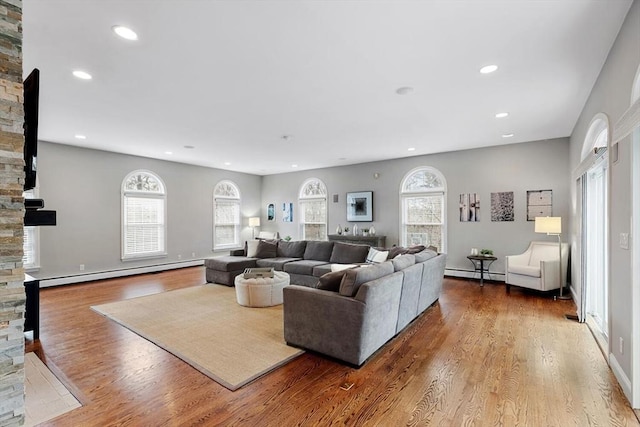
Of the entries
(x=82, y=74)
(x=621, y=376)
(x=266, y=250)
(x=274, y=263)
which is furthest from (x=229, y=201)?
(x=621, y=376)

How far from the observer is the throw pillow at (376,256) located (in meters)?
5.30

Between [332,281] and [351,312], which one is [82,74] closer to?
[332,281]

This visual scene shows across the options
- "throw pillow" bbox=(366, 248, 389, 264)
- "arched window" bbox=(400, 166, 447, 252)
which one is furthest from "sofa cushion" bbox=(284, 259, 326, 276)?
"arched window" bbox=(400, 166, 447, 252)

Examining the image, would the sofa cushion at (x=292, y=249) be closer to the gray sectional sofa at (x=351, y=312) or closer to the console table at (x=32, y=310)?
the gray sectional sofa at (x=351, y=312)

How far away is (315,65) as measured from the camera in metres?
2.98

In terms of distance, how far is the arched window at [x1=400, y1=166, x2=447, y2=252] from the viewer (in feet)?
23.0

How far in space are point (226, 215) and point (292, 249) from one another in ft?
11.3

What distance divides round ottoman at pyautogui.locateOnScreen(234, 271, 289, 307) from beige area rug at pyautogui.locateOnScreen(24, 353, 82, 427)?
2.21 m

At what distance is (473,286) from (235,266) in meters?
4.56

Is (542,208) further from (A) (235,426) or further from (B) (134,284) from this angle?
(B) (134,284)

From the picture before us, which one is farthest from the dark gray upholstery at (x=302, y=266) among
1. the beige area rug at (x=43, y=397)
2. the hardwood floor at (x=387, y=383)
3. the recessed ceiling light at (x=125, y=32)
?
the recessed ceiling light at (x=125, y=32)

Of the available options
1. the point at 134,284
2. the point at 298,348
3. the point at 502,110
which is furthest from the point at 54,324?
the point at 502,110

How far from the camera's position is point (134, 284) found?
242 inches

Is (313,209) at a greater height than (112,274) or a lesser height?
greater
